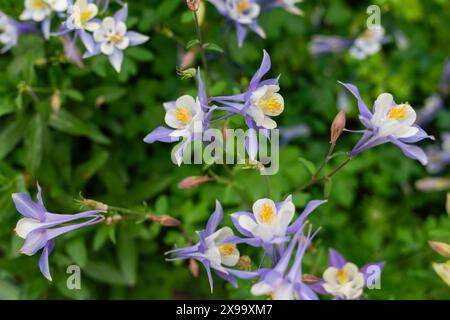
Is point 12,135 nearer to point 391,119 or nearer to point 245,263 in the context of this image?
point 245,263

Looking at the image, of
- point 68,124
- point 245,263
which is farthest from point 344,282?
point 68,124

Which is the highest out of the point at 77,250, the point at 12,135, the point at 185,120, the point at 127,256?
the point at 185,120

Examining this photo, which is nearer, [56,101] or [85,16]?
[85,16]

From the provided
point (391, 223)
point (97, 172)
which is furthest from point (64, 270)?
point (391, 223)

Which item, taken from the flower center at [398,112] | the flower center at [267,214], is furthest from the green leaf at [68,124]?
the flower center at [398,112]

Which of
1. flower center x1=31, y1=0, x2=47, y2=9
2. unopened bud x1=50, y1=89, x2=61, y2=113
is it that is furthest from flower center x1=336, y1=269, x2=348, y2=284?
flower center x1=31, y1=0, x2=47, y2=9

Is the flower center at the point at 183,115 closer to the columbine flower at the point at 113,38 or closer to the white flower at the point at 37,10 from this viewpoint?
the columbine flower at the point at 113,38
